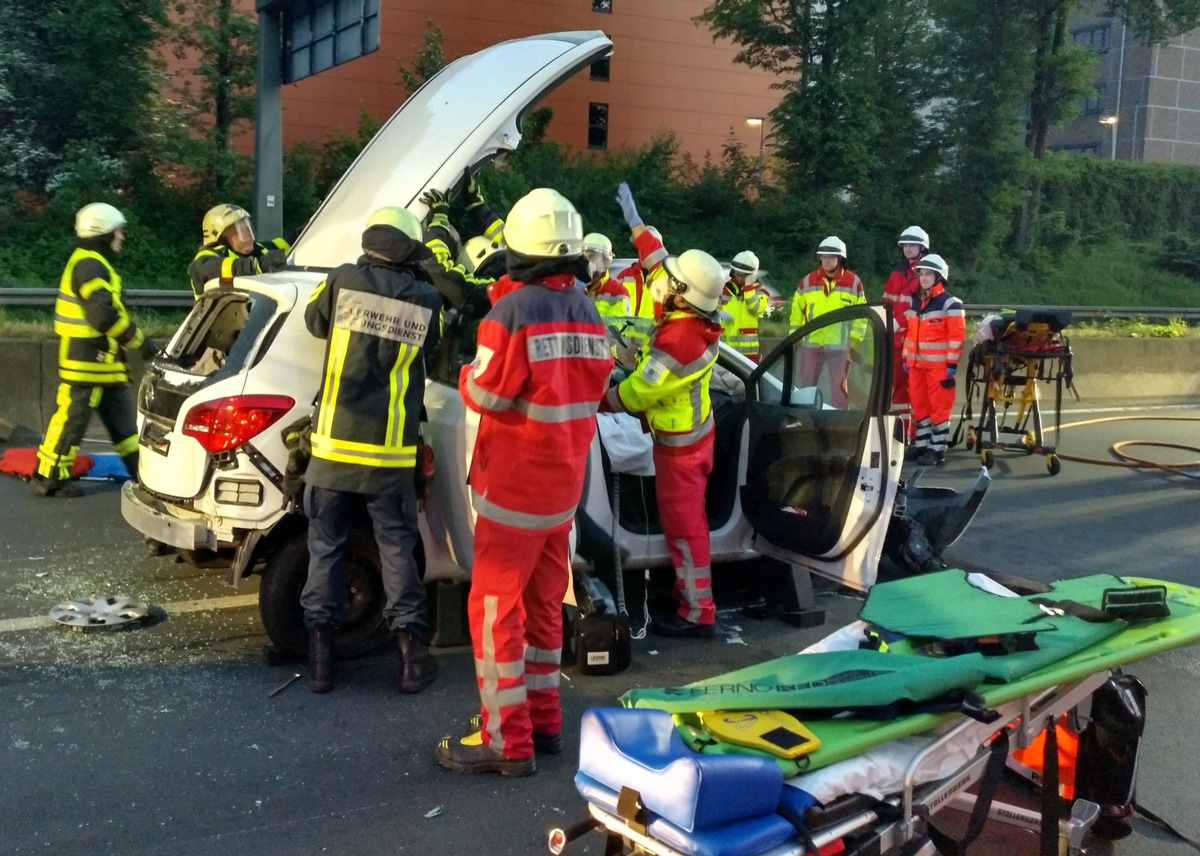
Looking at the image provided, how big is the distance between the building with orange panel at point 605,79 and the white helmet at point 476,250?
71.5 feet

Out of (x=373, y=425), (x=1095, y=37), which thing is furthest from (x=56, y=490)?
(x=1095, y=37)

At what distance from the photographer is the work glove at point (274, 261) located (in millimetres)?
6094

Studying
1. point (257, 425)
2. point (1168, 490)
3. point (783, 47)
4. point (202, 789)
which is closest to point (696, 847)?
point (202, 789)

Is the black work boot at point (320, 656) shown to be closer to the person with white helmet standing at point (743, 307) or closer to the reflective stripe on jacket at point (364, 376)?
the reflective stripe on jacket at point (364, 376)

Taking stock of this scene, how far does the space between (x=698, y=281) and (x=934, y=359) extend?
5.71m

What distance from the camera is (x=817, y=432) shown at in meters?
5.36

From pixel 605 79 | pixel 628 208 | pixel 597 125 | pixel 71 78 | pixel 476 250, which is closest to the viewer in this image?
pixel 628 208

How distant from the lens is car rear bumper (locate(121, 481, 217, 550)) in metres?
4.77

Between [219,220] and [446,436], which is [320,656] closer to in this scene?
[446,436]

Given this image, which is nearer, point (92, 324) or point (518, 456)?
point (518, 456)

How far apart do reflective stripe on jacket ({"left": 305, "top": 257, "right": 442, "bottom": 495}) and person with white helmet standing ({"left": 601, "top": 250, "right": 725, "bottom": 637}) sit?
3.98ft

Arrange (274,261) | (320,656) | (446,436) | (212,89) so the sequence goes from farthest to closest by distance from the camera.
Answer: (212,89), (274,261), (446,436), (320,656)

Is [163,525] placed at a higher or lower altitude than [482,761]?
higher

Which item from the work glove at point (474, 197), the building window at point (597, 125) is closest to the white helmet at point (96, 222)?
the work glove at point (474, 197)
